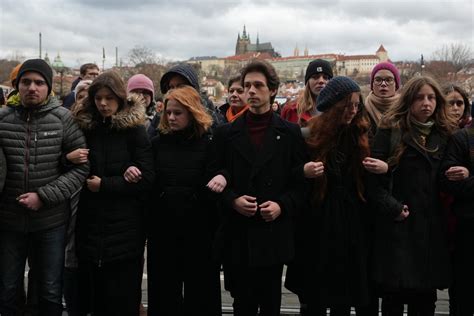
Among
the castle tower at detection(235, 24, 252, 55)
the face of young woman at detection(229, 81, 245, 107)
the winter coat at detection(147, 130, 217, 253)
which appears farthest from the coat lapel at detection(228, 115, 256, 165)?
the castle tower at detection(235, 24, 252, 55)

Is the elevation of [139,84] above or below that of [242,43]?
below

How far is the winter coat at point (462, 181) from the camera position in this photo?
3.27 metres

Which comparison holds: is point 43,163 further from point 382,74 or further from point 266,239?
point 382,74

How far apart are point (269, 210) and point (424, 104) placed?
139 centimetres

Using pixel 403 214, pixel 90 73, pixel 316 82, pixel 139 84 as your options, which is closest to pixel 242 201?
pixel 403 214

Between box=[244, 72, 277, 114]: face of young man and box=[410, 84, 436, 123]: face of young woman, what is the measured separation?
110 centimetres

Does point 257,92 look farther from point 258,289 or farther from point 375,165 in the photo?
point 258,289

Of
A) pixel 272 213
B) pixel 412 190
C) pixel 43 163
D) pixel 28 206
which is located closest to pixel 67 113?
pixel 43 163

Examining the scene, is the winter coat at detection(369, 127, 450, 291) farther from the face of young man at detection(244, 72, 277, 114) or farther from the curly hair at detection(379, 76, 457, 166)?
the face of young man at detection(244, 72, 277, 114)

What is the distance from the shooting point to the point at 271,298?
3338 mm

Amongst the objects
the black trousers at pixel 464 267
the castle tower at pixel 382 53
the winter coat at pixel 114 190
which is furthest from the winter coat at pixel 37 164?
the castle tower at pixel 382 53

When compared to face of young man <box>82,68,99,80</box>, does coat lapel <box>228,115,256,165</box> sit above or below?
below

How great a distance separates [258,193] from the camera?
10.8 ft

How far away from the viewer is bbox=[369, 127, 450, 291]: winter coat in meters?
3.34
